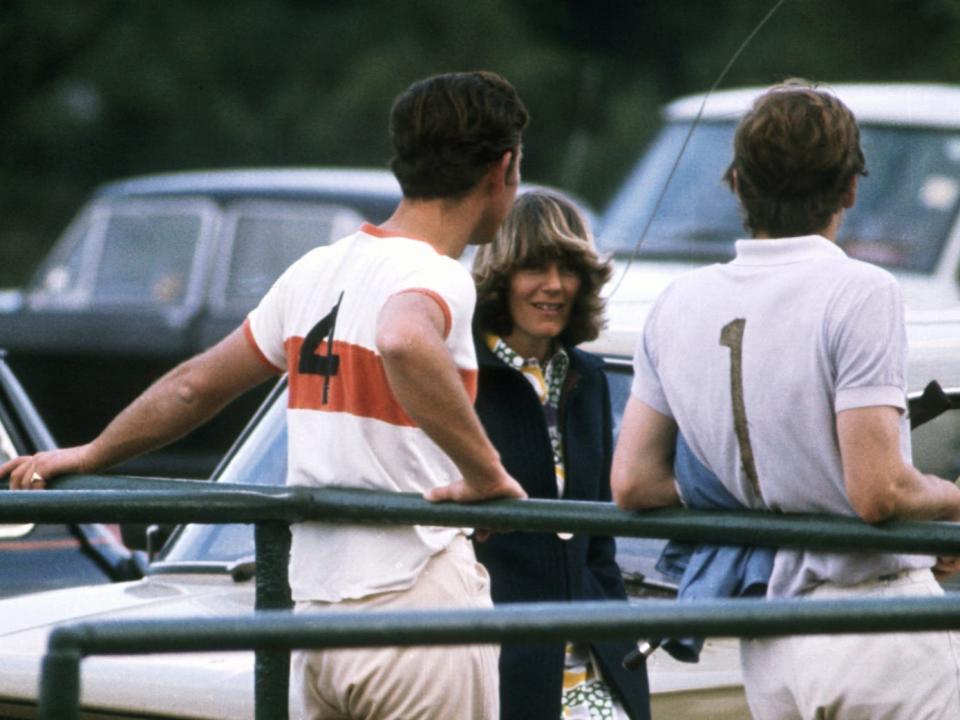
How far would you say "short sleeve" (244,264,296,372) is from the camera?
362 centimetres

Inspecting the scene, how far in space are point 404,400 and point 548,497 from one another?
2.91 feet

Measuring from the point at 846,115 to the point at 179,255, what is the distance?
9.43m

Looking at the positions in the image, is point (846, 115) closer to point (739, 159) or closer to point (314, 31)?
point (739, 159)

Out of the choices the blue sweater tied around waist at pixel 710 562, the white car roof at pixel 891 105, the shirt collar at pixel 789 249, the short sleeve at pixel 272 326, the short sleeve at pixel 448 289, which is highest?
the white car roof at pixel 891 105

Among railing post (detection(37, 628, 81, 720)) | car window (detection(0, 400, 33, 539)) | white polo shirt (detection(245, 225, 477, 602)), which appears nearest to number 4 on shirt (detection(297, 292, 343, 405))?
→ white polo shirt (detection(245, 225, 477, 602))

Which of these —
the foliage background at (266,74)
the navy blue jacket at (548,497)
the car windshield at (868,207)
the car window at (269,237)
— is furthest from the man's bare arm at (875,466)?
the foliage background at (266,74)

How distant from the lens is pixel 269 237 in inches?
481

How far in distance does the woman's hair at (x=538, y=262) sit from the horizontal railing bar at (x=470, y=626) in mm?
1683

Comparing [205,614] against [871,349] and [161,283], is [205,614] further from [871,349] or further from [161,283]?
[161,283]

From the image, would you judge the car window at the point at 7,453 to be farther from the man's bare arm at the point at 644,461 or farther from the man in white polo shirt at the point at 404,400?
the man's bare arm at the point at 644,461

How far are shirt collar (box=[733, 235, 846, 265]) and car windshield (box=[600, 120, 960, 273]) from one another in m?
3.78

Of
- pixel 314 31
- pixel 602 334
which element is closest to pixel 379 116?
pixel 314 31

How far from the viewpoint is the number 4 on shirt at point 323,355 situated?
3490 mm

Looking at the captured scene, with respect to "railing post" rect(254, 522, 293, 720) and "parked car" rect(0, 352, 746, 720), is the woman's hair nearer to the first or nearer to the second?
"parked car" rect(0, 352, 746, 720)
